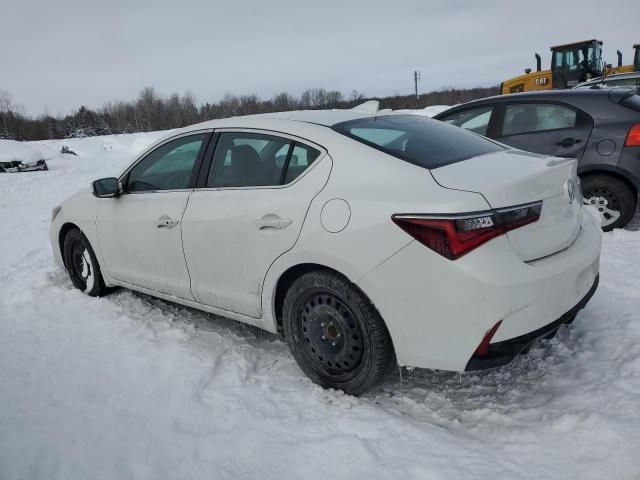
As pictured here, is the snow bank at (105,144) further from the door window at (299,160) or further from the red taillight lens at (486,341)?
the red taillight lens at (486,341)

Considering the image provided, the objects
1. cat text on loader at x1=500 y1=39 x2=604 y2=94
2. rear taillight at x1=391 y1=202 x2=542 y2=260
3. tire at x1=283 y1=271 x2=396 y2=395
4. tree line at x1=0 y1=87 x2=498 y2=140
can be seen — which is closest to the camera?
rear taillight at x1=391 y1=202 x2=542 y2=260

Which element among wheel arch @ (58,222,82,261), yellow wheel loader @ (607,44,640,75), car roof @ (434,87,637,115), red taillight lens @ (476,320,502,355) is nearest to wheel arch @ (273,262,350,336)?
red taillight lens @ (476,320,502,355)

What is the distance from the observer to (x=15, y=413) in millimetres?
2656

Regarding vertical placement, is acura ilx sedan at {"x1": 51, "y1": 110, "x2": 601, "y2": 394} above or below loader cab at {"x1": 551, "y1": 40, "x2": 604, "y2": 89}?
below

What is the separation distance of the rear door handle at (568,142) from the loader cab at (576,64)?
1283 centimetres

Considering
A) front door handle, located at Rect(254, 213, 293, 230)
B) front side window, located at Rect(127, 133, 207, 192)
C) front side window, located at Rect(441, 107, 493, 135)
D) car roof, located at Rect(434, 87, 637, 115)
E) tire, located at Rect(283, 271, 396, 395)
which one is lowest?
tire, located at Rect(283, 271, 396, 395)

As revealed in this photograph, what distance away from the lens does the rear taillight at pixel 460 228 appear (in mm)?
2119

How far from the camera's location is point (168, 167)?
11.9ft

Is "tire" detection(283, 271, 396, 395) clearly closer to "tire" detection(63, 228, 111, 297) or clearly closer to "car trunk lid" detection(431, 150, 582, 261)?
"car trunk lid" detection(431, 150, 582, 261)

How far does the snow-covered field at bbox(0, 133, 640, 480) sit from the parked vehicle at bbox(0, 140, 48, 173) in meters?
15.4

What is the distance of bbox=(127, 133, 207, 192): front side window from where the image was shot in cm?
342

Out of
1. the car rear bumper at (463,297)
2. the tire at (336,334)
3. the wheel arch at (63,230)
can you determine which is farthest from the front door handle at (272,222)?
the wheel arch at (63,230)

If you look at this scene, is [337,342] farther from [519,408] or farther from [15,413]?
[15,413]

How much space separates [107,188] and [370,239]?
8.20 feet
